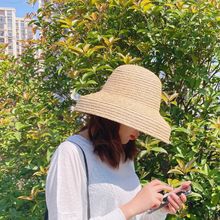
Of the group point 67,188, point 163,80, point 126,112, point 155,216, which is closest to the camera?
point 67,188

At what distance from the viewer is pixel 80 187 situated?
108 cm

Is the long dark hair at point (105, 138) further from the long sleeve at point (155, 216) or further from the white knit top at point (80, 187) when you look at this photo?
the long sleeve at point (155, 216)

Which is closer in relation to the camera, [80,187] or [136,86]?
[80,187]

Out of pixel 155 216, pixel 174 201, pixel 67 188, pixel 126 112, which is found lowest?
pixel 155 216

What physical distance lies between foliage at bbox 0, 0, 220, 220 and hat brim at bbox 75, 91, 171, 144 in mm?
681

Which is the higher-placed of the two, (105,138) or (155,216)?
(105,138)

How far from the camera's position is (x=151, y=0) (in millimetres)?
2053

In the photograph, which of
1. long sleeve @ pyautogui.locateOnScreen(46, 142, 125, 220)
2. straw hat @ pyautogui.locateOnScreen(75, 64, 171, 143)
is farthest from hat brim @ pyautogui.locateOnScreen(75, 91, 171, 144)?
long sleeve @ pyautogui.locateOnScreen(46, 142, 125, 220)

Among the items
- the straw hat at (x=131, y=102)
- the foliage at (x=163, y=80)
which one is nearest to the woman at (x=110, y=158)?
the straw hat at (x=131, y=102)

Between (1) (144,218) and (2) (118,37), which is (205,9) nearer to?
(2) (118,37)

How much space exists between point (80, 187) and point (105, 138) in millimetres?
161

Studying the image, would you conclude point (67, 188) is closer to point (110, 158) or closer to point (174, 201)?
point (110, 158)

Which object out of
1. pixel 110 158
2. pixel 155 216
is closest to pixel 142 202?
pixel 110 158

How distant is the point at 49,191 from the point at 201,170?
0.98m
